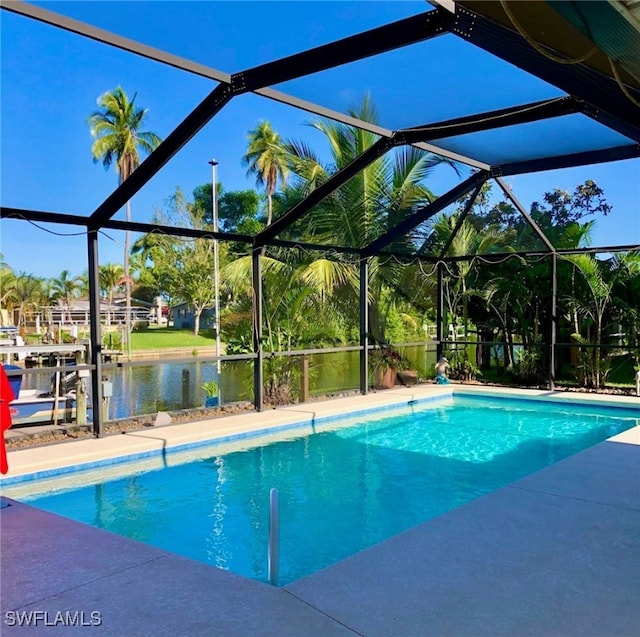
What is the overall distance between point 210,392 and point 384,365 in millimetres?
3939

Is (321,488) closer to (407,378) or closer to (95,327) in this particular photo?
(95,327)

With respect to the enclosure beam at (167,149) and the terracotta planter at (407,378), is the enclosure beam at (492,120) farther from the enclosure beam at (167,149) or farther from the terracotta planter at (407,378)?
the terracotta planter at (407,378)

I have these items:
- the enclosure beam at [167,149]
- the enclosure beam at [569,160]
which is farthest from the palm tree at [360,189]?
the enclosure beam at [167,149]

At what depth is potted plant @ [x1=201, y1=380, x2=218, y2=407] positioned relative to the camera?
29.9 feet

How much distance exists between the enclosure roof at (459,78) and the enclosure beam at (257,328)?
0.65 meters

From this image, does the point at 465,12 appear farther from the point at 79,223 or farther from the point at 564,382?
the point at 564,382

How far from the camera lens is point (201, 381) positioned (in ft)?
31.7

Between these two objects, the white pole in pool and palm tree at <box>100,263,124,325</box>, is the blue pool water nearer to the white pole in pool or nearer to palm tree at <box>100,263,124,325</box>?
the white pole in pool

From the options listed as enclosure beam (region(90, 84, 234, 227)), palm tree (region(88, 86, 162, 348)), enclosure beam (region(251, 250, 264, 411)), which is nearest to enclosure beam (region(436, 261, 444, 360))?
enclosure beam (region(251, 250, 264, 411))

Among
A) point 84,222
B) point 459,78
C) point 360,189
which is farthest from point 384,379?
point 459,78

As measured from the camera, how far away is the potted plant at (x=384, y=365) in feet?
38.7

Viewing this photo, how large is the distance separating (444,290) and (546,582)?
34.8 feet

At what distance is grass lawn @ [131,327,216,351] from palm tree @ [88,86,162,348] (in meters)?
7.75

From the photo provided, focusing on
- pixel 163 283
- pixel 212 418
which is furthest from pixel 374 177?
pixel 163 283
